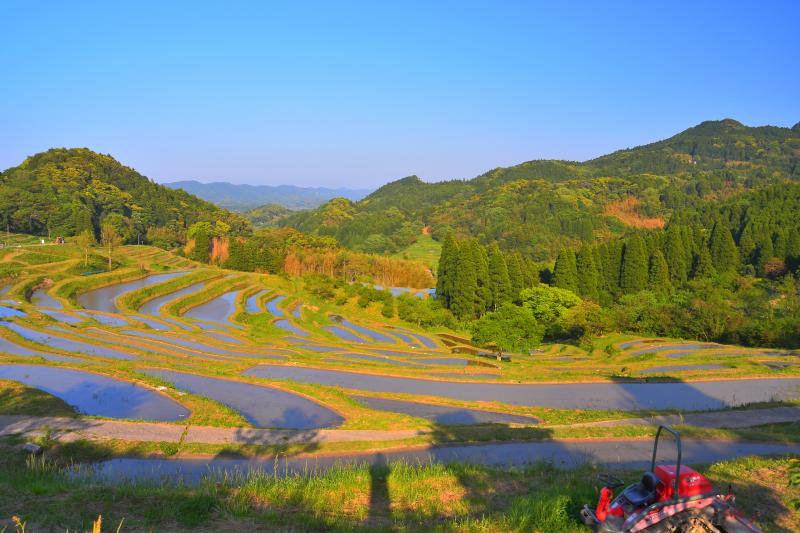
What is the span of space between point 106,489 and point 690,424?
14.7 metres

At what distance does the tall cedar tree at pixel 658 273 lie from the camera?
51963 millimetres

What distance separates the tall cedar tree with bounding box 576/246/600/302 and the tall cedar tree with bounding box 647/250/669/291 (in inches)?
219

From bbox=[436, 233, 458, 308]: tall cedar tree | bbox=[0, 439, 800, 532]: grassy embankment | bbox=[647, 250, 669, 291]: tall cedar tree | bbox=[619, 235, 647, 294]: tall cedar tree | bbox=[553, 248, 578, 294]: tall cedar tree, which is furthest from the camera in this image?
bbox=[619, 235, 647, 294]: tall cedar tree

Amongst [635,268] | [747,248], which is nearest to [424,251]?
[635,268]

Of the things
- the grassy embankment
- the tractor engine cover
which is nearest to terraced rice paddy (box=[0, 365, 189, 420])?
the grassy embankment

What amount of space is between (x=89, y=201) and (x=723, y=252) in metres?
94.1

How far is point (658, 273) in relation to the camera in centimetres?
5269

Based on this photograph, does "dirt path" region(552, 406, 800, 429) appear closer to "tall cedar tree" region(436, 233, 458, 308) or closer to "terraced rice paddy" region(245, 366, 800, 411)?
"terraced rice paddy" region(245, 366, 800, 411)

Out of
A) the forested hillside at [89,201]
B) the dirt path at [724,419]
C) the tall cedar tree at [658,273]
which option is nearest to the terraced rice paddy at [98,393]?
the dirt path at [724,419]

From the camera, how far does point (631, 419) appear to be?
14.7 meters

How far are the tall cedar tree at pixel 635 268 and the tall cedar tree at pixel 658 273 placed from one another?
891 millimetres

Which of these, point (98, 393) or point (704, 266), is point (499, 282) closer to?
point (704, 266)

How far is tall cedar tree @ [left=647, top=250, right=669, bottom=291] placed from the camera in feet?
170

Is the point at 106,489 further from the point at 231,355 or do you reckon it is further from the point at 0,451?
the point at 231,355
